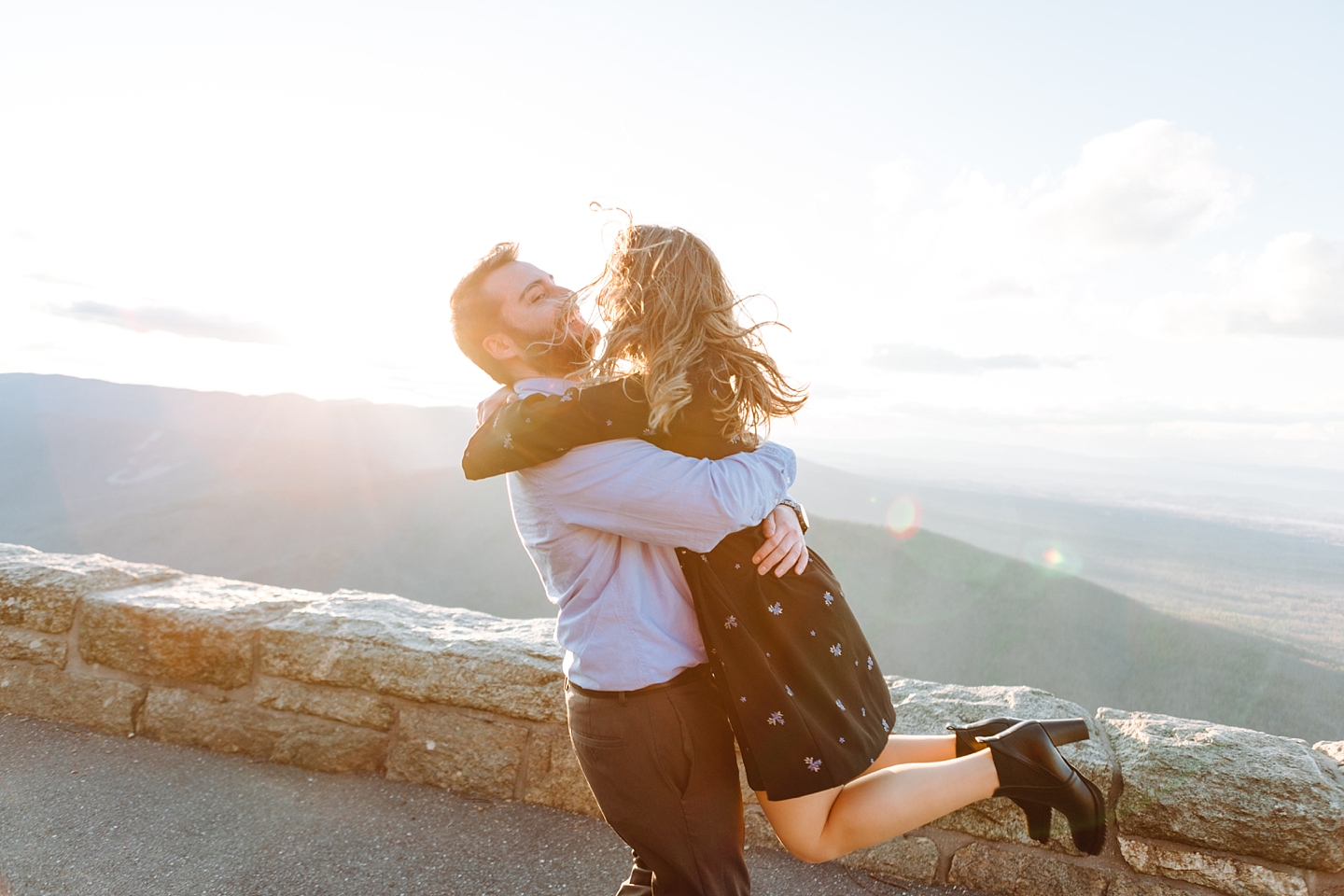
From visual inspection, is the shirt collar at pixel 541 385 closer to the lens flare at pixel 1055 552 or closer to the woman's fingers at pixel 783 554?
the woman's fingers at pixel 783 554

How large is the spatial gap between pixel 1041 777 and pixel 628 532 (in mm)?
1198

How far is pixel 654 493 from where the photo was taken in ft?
4.35

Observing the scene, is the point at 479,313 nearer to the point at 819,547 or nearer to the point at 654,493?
the point at 654,493

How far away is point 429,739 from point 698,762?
1.78 metres

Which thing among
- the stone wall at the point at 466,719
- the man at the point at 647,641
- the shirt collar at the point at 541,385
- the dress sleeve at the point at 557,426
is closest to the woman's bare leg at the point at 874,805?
the man at the point at 647,641

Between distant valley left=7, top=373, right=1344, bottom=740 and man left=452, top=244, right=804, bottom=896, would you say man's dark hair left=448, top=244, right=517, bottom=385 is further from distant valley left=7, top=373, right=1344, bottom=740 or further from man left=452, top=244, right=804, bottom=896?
distant valley left=7, top=373, right=1344, bottom=740

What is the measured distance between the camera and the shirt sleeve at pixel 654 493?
133 centimetres

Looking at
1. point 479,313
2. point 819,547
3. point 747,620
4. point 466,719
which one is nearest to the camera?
point 747,620

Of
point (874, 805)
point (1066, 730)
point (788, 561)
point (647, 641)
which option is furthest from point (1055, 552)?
point (647, 641)

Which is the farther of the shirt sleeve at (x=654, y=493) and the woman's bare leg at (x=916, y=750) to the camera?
the woman's bare leg at (x=916, y=750)

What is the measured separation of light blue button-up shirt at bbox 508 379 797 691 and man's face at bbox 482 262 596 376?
0.09 metres

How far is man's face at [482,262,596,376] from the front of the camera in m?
1.60

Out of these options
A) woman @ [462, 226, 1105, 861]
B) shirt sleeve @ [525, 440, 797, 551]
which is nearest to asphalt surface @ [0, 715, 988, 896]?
woman @ [462, 226, 1105, 861]

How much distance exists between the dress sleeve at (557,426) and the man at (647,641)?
0.04 meters
